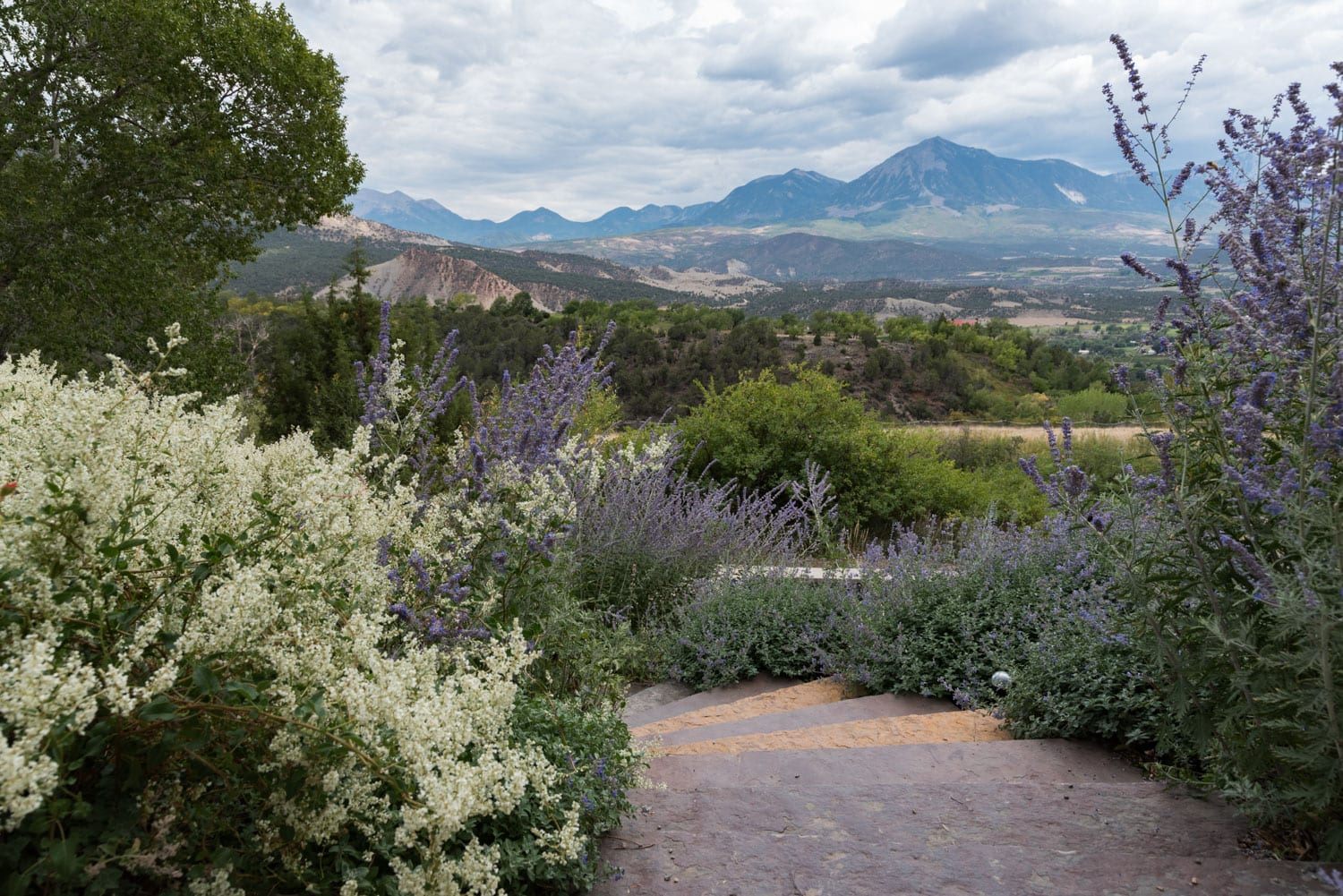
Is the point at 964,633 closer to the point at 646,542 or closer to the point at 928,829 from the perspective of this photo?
the point at 928,829

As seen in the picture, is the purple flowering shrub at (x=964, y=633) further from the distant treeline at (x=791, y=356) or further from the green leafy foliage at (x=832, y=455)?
the distant treeline at (x=791, y=356)

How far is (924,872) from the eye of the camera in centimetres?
219

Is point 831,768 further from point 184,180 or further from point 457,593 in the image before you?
point 184,180

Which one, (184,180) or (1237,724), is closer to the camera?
(1237,724)

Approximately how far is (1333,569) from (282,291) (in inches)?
2928

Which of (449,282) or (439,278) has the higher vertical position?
(439,278)

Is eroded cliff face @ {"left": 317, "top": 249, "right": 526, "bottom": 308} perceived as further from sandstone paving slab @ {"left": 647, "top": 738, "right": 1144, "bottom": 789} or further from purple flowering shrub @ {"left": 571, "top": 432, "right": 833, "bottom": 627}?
sandstone paving slab @ {"left": 647, "top": 738, "right": 1144, "bottom": 789}

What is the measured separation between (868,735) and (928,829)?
1366mm

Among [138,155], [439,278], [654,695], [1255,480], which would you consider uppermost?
[439,278]

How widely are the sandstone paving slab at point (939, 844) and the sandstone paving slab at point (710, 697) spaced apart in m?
1.99

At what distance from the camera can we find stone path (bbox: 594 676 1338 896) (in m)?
2.13

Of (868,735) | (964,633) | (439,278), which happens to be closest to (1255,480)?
(868,735)

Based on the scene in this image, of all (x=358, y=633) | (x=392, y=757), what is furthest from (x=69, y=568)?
(x=392, y=757)

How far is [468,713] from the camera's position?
173 centimetres
